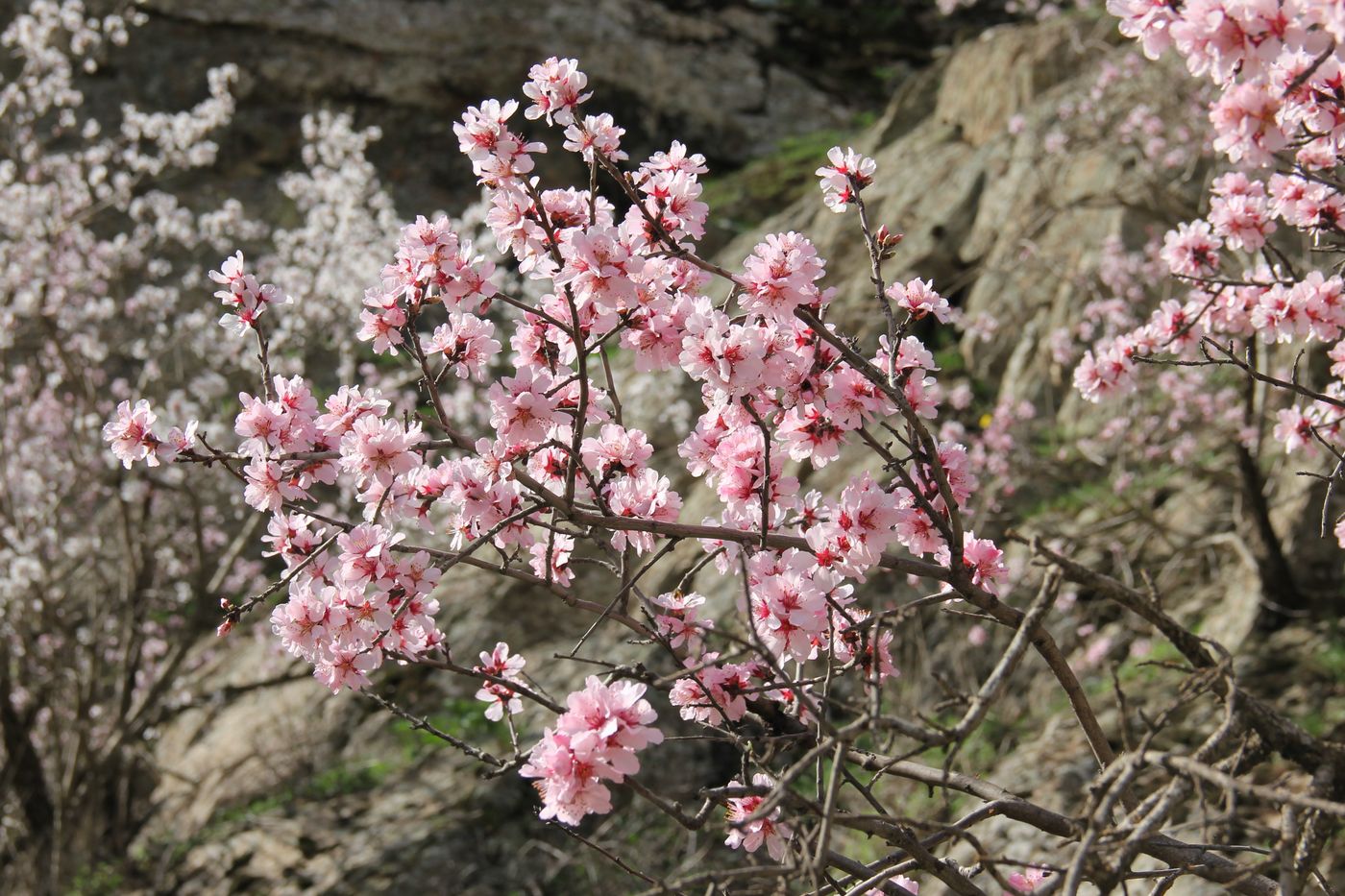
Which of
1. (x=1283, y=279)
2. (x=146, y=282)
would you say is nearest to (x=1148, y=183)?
(x=1283, y=279)

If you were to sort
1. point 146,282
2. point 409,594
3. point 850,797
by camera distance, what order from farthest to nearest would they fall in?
point 146,282 → point 850,797 → point 409,594

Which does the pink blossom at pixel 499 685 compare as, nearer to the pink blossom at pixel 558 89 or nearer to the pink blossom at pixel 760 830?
the pink blossom at pixel 760 830

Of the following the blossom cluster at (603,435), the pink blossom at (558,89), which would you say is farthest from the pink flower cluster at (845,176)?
the pink blossom at (558,89)

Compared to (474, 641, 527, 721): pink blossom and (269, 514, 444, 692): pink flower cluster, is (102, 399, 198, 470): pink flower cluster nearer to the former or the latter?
(269, 514, 444, 692): pink flower cluster

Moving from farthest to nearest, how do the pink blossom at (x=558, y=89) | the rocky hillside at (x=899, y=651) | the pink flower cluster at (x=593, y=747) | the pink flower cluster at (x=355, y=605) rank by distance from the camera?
1. the rocky hillside at (x=899, y=651)
2. the pink blossom at (x=558, y=89)
3. the pink flower cluster at (x=355, y=605)
4. the pink flower cluster at (x=593, y=747)

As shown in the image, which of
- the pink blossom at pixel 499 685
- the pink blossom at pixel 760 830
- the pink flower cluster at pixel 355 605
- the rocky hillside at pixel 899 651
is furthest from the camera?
the rocky hillside at pixel 899 651

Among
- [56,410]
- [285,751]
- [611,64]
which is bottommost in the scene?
[285,751]

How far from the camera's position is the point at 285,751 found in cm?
759

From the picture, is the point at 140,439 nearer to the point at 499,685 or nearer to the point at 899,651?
the point at 499,685

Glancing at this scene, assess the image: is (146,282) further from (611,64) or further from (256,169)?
(611,64)

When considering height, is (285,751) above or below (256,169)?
below

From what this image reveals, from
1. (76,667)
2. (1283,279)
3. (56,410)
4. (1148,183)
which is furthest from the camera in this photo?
(56,410)

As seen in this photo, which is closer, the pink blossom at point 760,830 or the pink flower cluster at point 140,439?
the pink blossom at point 760,830

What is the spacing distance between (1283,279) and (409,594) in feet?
8.07
